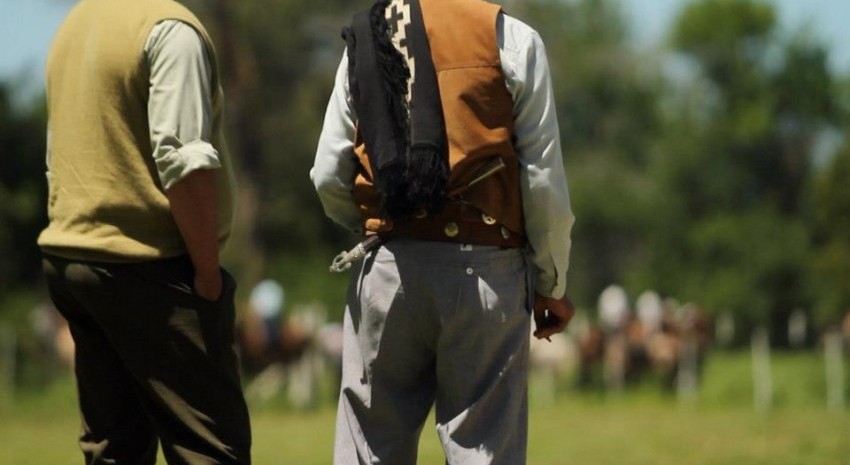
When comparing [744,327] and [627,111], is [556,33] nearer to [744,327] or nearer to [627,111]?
[744,327]

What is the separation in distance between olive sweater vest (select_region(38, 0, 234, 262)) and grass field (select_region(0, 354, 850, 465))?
5.73 meters

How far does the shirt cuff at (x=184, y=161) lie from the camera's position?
439 centimetres

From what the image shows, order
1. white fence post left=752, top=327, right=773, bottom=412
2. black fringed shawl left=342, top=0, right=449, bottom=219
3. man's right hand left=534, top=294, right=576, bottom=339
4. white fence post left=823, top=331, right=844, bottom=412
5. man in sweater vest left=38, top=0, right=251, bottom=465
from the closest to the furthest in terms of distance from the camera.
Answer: black fringed shawl left=342, top=0, right=449, bottom=219
man in sweater vest left=38, top=0, right=251, bottom=465
man's right hand left=534, top=294, right=576, bottom=339
white fence post left=752, top=327, right=773, bottom=412
white fence post left=823, top=331, right=844, bottom=412

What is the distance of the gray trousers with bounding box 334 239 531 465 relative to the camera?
14.4 ft

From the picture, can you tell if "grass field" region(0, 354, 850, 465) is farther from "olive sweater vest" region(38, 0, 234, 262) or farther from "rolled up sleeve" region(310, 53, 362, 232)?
"olive sweater vest" region(38, 0, 234, 262)

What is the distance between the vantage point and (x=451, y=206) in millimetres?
4398

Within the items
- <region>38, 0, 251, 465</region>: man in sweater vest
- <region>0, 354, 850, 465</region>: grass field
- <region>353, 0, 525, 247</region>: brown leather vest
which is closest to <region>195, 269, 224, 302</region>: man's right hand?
<region>38, 0, 251, 465</region>: man in sweater vest

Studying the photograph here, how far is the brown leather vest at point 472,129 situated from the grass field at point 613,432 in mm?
5385

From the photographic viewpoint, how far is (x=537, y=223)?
4.44 meters

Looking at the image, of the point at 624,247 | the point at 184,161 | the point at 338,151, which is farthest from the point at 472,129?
the point at 624,247

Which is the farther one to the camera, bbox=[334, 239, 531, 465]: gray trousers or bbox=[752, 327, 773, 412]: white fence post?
bbox=[752, 327, 773, 412]: white fence post

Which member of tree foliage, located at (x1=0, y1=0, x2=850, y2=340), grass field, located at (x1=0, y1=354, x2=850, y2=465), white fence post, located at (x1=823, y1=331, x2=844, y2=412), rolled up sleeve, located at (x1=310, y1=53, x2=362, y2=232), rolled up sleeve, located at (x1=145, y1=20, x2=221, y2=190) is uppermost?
rolled up sleeve, located at (x1=145, y1=20, x2=221, y2=190)

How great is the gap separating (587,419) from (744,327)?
26616mm

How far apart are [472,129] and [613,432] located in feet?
29.7
